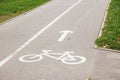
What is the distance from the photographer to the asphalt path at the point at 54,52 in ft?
27.3

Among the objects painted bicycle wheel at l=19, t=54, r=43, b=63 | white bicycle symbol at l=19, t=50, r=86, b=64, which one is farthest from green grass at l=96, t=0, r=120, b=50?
painted bicycle wheel at l=19, t=54, r=43, b=63

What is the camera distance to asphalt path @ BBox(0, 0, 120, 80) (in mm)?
8328

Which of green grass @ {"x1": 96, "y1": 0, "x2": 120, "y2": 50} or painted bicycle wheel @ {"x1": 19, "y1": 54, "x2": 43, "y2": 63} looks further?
green grass @ {"x1": 96, "y1": 0, "x2": 120, "y2": 50}

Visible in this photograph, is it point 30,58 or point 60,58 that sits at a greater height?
point 30,58

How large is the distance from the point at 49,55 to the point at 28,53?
87 centimetres

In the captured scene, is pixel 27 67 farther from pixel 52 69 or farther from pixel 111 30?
pixel 111 30

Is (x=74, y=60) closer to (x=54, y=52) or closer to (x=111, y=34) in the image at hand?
(x=54, y=52)

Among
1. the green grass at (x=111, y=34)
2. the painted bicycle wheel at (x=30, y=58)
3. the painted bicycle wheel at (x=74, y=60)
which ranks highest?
the painted bicycle wheel at (x=30, y=58)

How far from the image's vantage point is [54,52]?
10531 millimetres

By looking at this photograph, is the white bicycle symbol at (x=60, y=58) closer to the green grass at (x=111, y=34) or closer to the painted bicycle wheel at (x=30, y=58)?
the painted bicycle wheel at (x=30, y=58)

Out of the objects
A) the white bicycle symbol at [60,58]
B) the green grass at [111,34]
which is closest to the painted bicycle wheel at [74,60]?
the white bicycle symbol at [60,58]

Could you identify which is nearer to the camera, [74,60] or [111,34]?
[74,60]

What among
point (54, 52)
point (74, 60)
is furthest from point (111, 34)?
Result: point (74, 60)

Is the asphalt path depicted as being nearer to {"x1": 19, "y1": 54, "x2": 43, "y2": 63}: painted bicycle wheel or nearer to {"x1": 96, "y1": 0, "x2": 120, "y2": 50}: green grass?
{"x1": 19, "y1": 54, "x2": 43, "y2": 63}: painted bicycle wheel
